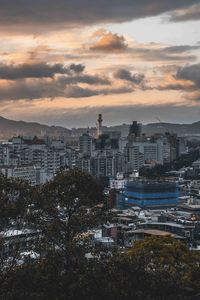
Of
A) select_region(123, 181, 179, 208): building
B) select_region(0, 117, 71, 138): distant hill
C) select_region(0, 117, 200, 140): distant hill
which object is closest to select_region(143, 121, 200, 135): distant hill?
select_region(0, 117, 200, 140): distant hill

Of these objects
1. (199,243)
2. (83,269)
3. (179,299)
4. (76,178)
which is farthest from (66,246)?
(199,243)

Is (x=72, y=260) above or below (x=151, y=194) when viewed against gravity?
above

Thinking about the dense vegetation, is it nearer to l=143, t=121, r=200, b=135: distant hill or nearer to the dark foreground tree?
the dark foreground tree

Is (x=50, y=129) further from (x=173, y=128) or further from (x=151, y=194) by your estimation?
(x=151, y=194)

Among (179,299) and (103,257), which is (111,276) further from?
(179,299)

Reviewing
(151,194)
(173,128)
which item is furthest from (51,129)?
(151,194)
